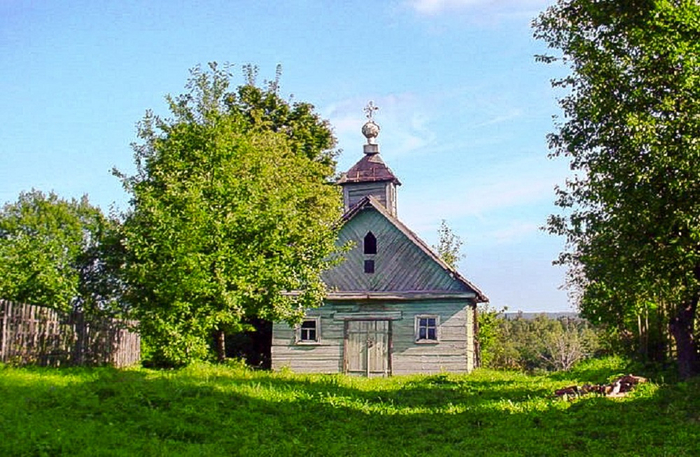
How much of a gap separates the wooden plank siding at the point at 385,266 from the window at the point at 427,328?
1.16m

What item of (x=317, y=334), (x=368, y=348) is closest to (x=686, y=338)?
(x=368, y=348)

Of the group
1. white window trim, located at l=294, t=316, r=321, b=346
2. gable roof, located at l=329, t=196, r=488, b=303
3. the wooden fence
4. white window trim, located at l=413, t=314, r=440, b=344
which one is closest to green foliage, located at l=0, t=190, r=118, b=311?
the wooden fence

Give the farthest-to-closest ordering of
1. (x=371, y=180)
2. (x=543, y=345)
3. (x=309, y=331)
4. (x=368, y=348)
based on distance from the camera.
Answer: (x=543, y=345)
(x=371, y=180)
(x=309, y=331)
(x=368, y=348)

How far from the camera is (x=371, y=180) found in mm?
31359

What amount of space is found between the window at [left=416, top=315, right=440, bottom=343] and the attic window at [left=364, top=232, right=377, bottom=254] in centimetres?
334

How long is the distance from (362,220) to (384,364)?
5961 mm

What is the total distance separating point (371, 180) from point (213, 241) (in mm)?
13075

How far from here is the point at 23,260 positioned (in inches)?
1182

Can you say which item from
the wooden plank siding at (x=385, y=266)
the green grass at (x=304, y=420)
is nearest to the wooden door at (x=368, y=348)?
the wooden plank siding at (x=385, y=266)

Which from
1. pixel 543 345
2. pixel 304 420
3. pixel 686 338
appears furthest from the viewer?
pixel 543 345

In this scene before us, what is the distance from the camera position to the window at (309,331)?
91.3 ft

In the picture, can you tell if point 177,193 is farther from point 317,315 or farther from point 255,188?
point 317,315

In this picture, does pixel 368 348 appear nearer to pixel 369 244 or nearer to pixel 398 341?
pixel 398 341

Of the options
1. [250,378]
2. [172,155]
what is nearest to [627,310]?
[250,378]
